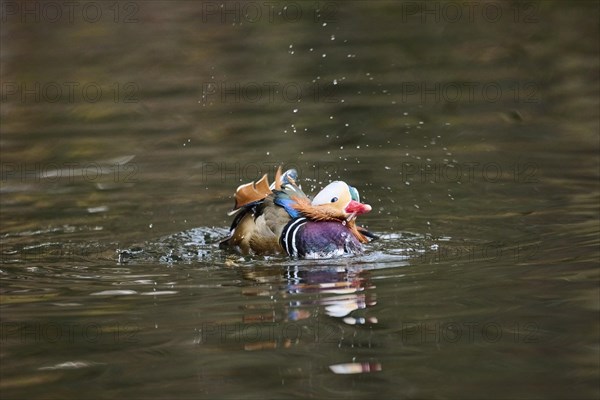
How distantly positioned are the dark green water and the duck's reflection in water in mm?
23

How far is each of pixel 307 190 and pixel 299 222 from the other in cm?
240

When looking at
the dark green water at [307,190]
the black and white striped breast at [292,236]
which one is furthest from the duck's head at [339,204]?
the dark green water at [307,190]

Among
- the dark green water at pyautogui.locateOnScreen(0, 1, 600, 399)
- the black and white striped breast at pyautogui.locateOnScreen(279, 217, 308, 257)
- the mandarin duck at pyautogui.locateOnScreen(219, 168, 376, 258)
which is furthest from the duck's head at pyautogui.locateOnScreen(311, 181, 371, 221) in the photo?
the dark green water at pyautogui.locateOnScreen(0, 1, 600, 399)

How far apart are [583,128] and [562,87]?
79.6 inches

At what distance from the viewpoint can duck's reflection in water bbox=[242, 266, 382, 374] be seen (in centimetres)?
716

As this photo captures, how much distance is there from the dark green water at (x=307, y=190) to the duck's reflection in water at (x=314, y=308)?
23mm

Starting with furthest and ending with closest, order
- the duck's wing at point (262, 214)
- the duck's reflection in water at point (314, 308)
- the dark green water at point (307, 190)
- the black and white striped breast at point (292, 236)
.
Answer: the duck's wing at point (262, 214), the black and white striped breast at point (292, 236), the duck's reflection in water at point (314, 308), the dark green water at point (307, 190)

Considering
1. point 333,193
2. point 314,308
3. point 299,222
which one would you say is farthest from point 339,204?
point 314,308

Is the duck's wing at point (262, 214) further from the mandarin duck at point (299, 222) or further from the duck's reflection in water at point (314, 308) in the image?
the duck's reflection in water at point (314, 308)

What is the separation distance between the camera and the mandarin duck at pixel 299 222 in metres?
9.05

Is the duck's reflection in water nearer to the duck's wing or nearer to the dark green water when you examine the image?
the dark green water

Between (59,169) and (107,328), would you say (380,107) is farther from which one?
(107,328)

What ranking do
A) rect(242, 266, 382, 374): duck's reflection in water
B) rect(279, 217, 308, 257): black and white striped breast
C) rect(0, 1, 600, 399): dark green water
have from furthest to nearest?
rect(279, 217, 308, 257): black and white striped breast < rect(242, 266, 382, 374): duck's reflection in water < rect(0, 1, 600, 399): dark green water

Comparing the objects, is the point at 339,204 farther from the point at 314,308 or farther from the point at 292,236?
the point at 314,308
